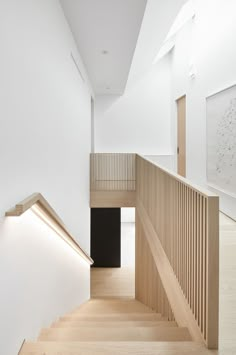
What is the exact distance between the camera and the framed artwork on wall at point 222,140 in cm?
546

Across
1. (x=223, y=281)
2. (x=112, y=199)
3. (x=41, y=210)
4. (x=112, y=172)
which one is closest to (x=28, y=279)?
(x=41, y=210)

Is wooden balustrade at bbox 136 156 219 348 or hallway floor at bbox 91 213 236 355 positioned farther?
hallway floor at bbox 91 213 236 355

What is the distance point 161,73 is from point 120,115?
1.71 meters

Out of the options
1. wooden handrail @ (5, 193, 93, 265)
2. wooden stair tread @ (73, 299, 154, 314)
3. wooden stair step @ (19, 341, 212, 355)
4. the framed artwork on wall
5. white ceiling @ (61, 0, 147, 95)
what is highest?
white ceiling @ (61, 0, 147, 95)

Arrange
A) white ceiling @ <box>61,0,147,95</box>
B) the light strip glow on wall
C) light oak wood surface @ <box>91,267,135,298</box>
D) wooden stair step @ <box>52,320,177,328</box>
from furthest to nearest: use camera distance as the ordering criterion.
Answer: light oak wood surface @ <box>91,267,135,298</box> → white ceiling @ <box>61,0,147,95</box> → wooden stair step @ <box>52,320,177,328</box> → the light strip glow on wall

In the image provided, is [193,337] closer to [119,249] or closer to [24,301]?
[24,301]

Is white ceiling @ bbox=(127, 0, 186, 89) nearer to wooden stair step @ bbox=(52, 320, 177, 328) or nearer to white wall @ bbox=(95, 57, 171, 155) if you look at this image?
white wall @ bbox=(95, 57, 171, 155)

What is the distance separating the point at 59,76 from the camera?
3943 millimetres

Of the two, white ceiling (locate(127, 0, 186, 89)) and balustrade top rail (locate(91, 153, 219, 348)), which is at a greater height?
white ceiling (locate(127, 0, 186, 89))

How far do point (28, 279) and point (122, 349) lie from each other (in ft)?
3.00

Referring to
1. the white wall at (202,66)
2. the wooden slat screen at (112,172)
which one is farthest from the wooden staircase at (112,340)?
the wooden slat screen at (112,172)

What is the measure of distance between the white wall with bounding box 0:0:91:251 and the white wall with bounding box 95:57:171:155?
4.92 m

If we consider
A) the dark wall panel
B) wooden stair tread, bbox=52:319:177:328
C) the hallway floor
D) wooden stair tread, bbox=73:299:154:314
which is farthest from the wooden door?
wooden stair tread, bbox=52:319:177:328

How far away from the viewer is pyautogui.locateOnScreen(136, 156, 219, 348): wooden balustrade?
2.16 meters
